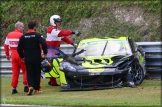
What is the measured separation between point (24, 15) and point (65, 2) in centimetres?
205

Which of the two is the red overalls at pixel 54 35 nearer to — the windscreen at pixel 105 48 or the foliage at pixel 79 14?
→ the windscreen at pixel 105 48

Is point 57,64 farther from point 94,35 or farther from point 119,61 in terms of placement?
point 94,35

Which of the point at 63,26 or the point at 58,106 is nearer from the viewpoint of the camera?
the point at 58,106

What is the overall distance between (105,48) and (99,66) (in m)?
1.52

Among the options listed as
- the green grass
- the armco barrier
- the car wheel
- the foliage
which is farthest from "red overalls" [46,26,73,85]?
the foliage

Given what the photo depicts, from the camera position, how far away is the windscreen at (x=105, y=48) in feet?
47.0

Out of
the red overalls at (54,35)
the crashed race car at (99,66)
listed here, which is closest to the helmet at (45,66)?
the crashed race car at (99,66)

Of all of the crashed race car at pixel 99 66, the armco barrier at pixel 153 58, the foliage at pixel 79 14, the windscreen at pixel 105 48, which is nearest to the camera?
the crashed race car at pixel 99 66

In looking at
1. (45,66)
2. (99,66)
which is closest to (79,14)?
(45,66)

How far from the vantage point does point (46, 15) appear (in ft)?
71.4

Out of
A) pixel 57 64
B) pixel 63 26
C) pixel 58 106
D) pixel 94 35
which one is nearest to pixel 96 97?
pixel 58 106

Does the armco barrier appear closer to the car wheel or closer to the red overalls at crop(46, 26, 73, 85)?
the car wheel

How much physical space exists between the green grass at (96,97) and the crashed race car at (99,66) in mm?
311

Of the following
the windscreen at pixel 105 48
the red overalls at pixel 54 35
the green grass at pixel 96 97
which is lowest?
the green grass at pixel 96 97
